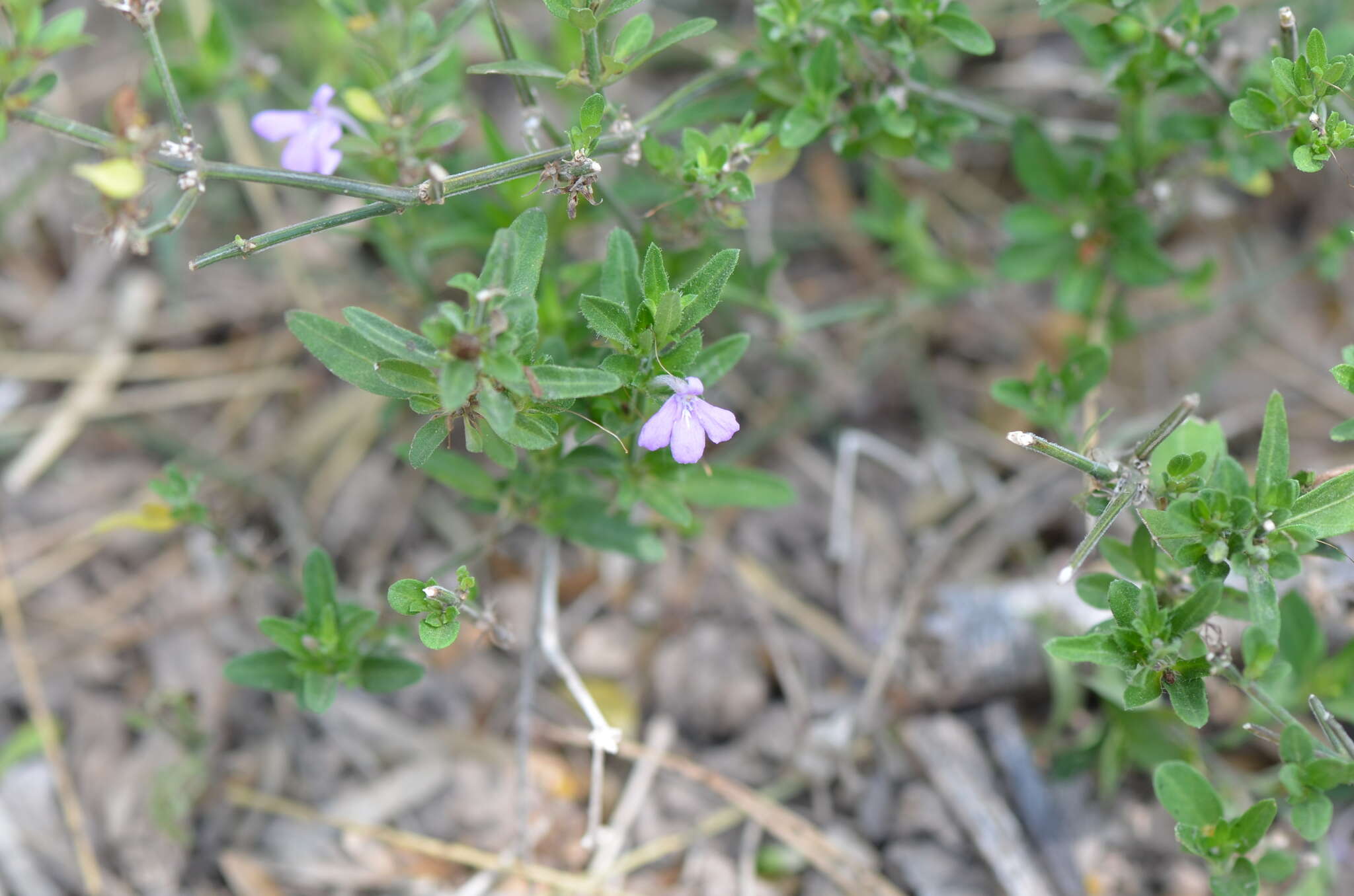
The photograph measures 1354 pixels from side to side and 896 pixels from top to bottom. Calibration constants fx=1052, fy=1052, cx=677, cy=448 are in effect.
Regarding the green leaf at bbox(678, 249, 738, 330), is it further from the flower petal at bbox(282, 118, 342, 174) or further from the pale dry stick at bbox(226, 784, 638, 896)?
the pale dry stick at bbox(226, 784, 638, 896)

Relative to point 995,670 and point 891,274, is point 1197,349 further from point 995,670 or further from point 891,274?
point 995,670

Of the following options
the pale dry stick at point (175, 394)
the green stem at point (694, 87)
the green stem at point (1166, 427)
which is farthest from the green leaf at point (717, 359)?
the pale dry stick at point (175, 394)

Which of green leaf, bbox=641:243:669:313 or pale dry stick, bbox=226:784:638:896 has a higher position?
Answer: green leaf, bbox=641:243:669:313

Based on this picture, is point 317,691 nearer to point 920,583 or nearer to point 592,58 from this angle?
point 592,58

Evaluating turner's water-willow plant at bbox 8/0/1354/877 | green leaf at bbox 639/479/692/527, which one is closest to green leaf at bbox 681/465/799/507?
turner's water-willow plant at bbox 8/0/1354/877

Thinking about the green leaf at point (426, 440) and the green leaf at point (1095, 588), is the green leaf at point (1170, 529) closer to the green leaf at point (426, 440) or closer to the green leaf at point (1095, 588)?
the green leaf at point (1095, 588)

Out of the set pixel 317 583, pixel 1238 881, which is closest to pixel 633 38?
pixel 317 583
